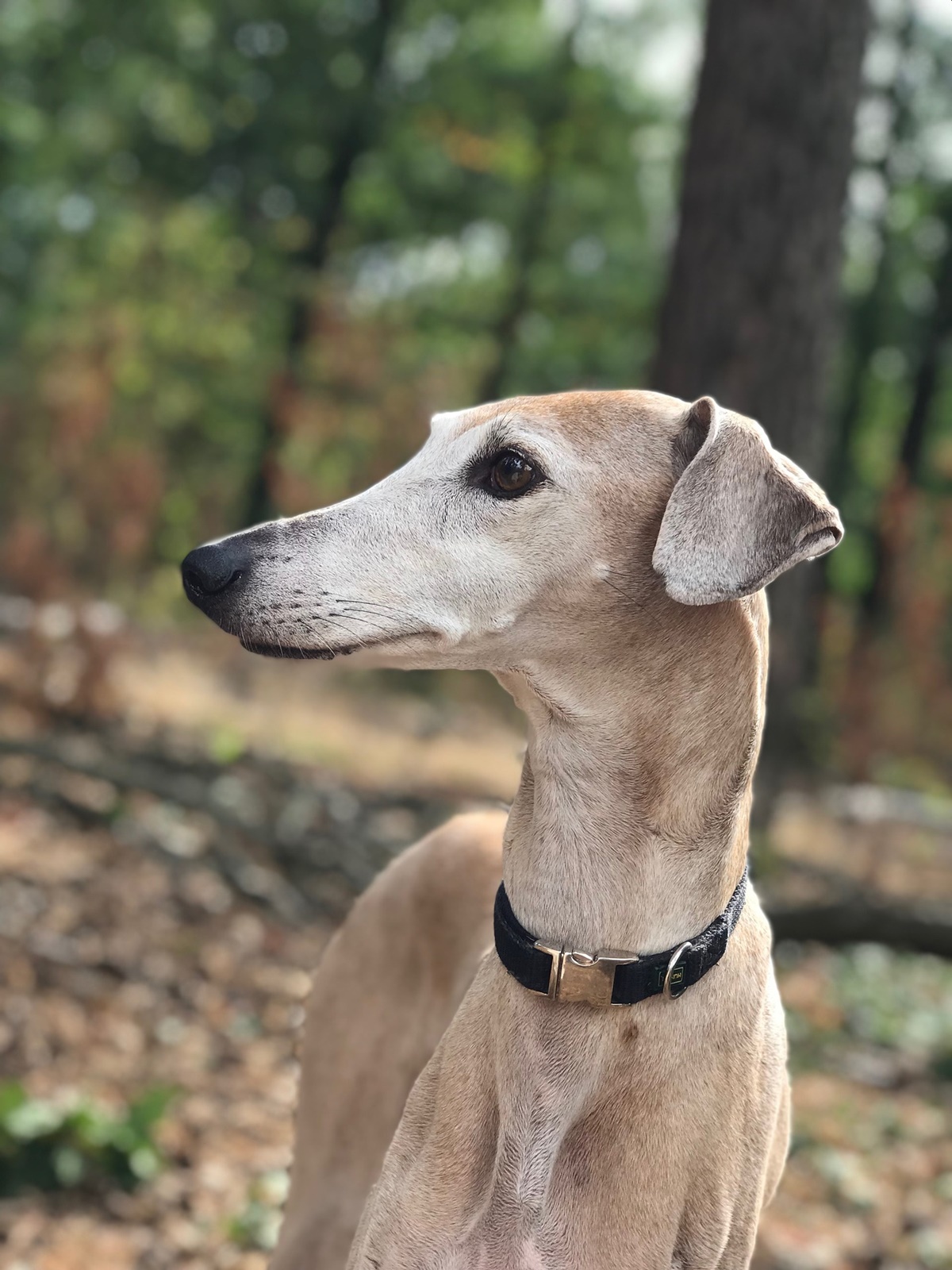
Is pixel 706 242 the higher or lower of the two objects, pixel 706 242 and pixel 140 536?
the higher

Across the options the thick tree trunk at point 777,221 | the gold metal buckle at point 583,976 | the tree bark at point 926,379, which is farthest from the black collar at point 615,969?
the tree bark at point 926,379

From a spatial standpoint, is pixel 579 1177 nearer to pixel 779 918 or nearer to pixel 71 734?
pixel 779 918

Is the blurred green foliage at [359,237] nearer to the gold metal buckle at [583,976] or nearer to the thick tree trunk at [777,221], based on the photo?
the thick tree trunk at [777,221]

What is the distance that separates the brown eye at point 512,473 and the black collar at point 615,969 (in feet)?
2.44

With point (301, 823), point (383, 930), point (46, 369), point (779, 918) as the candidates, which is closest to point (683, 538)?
point (383, 930)

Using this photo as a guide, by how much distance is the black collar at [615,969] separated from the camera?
197cm

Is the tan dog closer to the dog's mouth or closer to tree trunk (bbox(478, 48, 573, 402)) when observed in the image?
the dog's mouth

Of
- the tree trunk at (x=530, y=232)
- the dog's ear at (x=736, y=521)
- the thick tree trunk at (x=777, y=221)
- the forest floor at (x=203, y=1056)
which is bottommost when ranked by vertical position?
the forest floor at (x=203, y=1056)

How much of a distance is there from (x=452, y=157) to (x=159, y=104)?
410 centimetres

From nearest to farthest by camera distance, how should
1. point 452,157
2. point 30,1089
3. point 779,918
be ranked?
point 30,1089 → point 779,918 → point 452,157

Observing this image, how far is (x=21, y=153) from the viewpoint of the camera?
51.0ft

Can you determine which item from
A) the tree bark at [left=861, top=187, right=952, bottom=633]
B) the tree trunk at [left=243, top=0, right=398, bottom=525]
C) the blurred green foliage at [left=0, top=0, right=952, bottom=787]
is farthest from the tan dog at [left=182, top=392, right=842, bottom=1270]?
the tree bark at [left=861, top=187, right=952, bottom=633]

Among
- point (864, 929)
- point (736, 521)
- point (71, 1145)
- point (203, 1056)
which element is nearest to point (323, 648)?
point (736, 521)

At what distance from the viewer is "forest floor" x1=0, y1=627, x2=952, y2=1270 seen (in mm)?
3711
